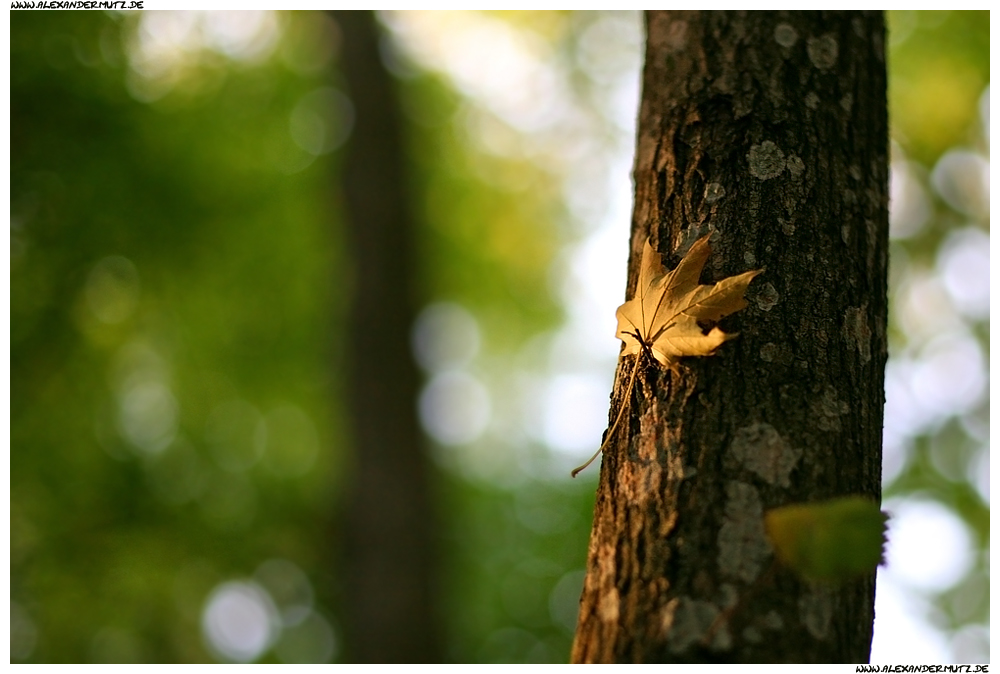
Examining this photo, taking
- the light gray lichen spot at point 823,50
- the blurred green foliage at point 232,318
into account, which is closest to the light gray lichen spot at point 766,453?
the light gray lichen spot at point 823,50

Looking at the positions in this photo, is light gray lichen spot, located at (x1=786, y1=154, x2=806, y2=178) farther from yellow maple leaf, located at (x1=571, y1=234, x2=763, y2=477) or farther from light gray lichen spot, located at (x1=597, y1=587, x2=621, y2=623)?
light gray lichen spot, located at (x1=597, y1=587, x2=621, y2=623)

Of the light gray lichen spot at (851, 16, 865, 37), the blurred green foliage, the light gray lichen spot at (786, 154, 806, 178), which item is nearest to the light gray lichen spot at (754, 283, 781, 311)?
the light gray lichen spot at (786, 154, 806, 178)

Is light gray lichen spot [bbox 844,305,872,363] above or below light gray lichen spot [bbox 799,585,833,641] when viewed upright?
above

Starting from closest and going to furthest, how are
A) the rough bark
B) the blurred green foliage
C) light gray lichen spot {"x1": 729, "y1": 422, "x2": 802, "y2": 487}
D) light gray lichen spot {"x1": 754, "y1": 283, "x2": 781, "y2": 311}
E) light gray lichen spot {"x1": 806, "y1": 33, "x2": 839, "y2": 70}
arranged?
1. light gray lichen spot {"x1": 729, "y1": 422, "x2": 802, "y2": 487}
2. light gray lichen spot {"x1": 754, "y1": 283, "x2": 781, "y2": 311}
3. light gray lichen spot {"x1": 806, "y1": 33, "x2": 839, "y2": 70}
4. the rough bark
5. the blurred green foliage

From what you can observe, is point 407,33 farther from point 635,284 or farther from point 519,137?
point 635,284

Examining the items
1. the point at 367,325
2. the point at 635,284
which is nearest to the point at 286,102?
the point at 367,325

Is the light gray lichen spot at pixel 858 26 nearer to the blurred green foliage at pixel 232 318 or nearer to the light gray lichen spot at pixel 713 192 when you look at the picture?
the light gray lichen spot at pixel 713 192
